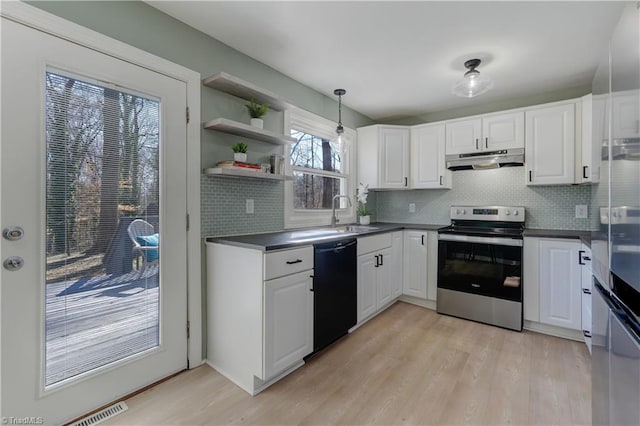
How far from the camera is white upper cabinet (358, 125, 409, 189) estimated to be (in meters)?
3.72

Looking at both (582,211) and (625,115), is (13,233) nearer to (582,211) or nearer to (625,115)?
(625,115)

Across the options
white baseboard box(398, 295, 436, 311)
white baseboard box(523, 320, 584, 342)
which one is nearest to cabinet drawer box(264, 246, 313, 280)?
white baseboard box(398, 295, 436, 311)

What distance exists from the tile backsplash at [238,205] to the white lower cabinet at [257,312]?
220mm

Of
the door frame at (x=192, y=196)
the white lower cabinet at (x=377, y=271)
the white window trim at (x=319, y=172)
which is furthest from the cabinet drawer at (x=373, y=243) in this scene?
the door frame at (x=192, y=196)

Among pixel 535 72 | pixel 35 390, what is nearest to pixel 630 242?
pixel 35 390

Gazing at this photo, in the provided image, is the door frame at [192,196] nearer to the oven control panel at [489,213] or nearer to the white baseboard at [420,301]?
the white baseboard at [420,301]

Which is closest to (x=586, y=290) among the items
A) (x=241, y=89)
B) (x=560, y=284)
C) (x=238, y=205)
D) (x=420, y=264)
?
(x=560, y=284)

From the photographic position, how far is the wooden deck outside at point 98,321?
154cm

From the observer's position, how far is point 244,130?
2.20m

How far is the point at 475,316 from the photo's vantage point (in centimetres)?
300

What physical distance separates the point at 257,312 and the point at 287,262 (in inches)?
14.1

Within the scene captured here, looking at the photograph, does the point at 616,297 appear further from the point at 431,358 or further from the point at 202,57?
the point at 202,57

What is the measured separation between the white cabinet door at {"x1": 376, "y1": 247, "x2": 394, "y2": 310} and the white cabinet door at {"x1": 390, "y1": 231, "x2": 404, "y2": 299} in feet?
0.18

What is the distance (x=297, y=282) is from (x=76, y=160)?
1.45 meters
